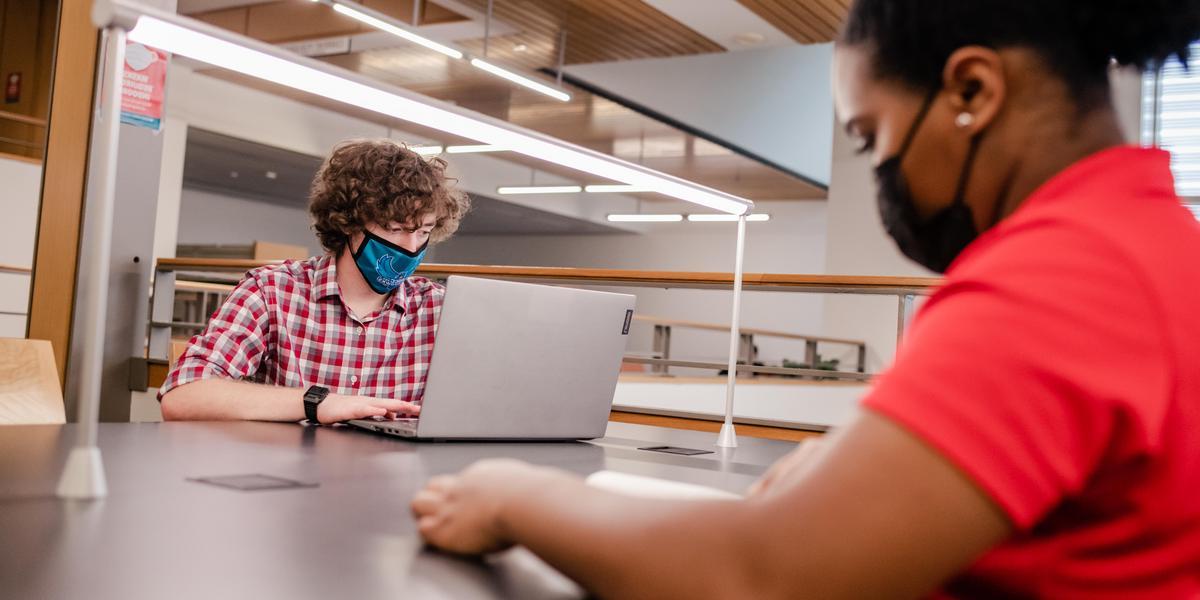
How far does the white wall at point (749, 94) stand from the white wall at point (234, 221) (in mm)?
5214

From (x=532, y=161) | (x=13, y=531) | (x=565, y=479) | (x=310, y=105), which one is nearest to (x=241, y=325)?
(x=13, y=531)

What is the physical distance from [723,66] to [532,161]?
308 cm

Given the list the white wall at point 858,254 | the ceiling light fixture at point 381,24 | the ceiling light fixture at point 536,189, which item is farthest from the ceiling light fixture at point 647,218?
the ceiling light fixture at point 381,24

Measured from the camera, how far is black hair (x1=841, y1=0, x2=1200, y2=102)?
529 mm

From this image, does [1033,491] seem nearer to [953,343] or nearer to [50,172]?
[953,343]

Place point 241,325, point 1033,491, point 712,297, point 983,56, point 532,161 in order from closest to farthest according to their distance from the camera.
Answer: point 1033,491, point 983,56, point 241,325, point 532,161, point 712,297

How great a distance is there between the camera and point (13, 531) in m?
0.72

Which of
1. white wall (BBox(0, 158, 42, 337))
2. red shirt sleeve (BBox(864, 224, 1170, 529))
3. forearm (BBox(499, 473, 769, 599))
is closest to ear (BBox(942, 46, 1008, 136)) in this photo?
red shirt sleeve (BBox(864, 224, 1170, 529))

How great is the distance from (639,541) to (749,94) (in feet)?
33.1

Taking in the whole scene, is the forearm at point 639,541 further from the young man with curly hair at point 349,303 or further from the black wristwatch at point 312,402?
the young man with curly hair at point 349,303

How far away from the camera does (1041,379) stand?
423mm

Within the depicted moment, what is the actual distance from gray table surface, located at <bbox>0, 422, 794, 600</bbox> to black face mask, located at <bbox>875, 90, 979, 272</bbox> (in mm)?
299

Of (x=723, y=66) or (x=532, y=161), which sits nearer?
(x=723, y=66)

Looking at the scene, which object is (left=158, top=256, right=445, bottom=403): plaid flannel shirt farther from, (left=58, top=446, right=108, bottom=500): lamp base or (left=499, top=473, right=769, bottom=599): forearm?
(left=499, top=473, right=769, bottom=599): forearm
